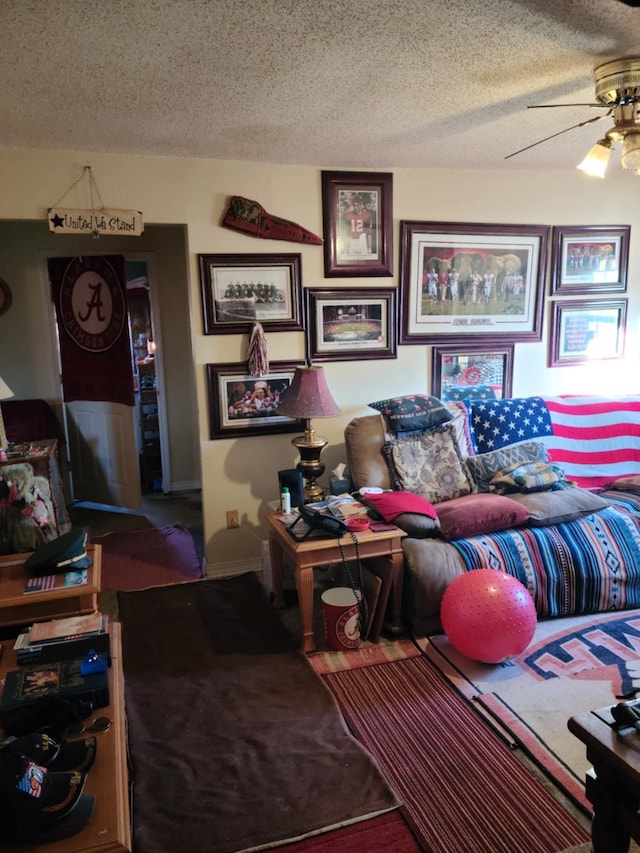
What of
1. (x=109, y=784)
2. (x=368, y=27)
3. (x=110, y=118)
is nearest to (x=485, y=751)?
(x=109, y=784)

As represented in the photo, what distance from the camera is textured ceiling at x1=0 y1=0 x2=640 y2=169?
1.65m

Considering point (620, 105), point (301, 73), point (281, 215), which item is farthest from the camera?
point (281, 215)

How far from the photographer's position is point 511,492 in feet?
9.78

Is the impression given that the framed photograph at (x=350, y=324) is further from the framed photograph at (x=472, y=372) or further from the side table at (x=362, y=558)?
the side table at (x=362, y=558)

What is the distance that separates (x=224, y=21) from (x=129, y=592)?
2.69 metres

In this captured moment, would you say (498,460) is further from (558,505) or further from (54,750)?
(54,750)

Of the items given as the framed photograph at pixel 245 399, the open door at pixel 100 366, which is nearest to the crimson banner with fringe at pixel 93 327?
the open door at pixel 100 366

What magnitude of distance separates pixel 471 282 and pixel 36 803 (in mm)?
3265

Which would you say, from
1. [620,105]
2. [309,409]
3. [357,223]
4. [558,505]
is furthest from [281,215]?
[558,505]

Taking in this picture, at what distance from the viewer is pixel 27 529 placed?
8.20 feet

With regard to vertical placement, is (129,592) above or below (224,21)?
below

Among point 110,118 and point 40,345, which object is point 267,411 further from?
point 40,345

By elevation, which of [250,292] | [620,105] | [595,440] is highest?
[620,105]

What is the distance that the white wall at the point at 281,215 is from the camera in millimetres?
2928
